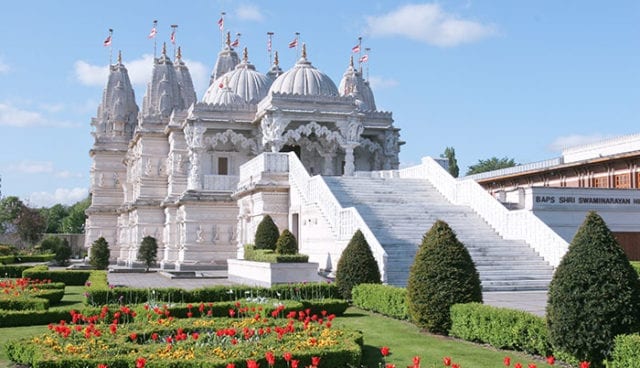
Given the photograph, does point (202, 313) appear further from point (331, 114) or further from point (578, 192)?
point (331, 114)

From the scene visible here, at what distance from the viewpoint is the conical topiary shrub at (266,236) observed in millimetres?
29344

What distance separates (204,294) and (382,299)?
4.96 m

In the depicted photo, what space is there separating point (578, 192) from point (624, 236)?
2483mm

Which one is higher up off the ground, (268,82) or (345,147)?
(268,82)

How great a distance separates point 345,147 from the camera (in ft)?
131

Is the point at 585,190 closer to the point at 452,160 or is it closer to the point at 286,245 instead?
the point at 286,245

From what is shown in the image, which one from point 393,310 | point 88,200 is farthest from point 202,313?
point 88,200

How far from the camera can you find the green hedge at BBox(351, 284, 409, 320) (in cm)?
1602

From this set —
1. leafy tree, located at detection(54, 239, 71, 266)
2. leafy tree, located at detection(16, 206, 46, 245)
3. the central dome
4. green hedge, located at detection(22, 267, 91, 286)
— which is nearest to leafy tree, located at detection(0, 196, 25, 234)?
leafy tree, located at detection(16, 206, 46, 245)

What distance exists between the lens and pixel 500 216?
26.9m

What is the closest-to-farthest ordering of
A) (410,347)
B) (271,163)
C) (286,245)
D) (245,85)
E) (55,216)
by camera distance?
1. (410,347)
2. (286,245)
3. (271,163)
4. (245,85)
5. (55,216)

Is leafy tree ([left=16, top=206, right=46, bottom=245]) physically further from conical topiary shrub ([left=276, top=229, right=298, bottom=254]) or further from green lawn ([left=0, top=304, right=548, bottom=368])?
green lawn ([left=0, top=304, right=548, bottom=368])

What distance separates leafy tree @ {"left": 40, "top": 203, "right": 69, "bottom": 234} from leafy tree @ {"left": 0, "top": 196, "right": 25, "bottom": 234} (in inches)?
728

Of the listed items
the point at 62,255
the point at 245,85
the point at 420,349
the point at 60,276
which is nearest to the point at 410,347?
the point at 420,349
